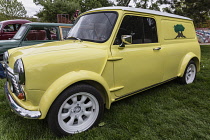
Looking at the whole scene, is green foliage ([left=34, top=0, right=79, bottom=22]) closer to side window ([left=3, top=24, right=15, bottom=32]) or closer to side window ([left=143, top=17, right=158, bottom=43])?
side window ([left=3, top=24, right=15, bottom=32])

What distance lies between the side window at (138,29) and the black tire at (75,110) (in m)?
0.90

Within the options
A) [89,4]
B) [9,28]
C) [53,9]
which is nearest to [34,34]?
[9,28]

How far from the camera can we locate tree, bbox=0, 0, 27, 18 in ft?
81.6

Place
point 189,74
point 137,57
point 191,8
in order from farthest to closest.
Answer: point 191,8, point 189,74, point 137,57

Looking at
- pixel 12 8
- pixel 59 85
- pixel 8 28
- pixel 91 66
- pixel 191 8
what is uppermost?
pixel 12 8

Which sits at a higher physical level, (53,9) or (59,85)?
(53,9)

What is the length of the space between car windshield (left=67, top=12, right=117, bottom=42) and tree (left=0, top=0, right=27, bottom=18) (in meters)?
27.0

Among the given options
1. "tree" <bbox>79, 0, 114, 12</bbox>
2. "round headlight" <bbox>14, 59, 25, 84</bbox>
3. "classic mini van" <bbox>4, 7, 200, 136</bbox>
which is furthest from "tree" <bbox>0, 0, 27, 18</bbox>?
"round headlight" <bbox>14, 59, 25, 84</bbox>

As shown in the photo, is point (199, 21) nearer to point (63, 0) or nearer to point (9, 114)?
point (9, 114)

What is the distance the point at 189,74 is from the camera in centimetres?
407

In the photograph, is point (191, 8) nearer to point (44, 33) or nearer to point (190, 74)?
point (190, 74)

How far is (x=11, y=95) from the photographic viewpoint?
6.82 feet

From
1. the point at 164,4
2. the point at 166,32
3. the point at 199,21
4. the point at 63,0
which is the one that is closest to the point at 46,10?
the point at 63,0

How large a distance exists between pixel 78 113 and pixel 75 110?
0.07 m
